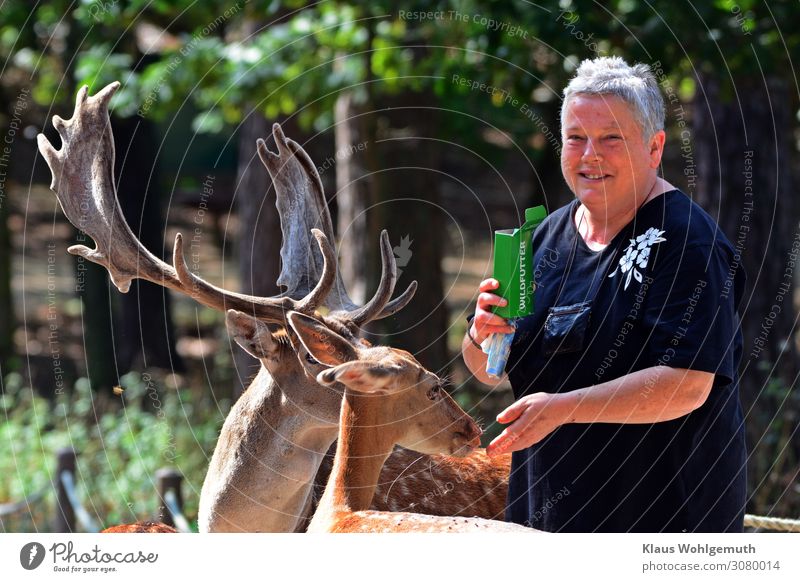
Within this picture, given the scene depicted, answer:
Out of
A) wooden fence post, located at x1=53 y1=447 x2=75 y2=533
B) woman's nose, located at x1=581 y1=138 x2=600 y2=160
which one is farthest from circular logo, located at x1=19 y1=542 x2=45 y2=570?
wooden fence post, located at x1=53 y1=447 x2=75 y2=533

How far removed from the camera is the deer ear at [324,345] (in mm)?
3539

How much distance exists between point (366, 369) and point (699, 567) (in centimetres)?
105

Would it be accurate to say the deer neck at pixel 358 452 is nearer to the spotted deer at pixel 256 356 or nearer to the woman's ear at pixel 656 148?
the spotted deer at pixel 256 356

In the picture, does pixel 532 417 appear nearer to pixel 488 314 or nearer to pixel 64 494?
pixel 488 314

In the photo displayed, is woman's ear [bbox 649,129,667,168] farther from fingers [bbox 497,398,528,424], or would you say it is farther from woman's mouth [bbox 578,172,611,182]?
fingers [bbox 497,398,528,424]

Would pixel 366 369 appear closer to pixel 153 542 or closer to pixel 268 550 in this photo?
pixel 268 550

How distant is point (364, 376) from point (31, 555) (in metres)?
1.07

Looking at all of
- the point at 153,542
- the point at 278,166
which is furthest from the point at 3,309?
the point at 153,542

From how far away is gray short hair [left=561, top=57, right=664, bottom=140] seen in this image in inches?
125

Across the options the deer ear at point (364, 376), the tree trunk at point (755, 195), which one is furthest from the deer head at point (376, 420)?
the tree trunk at point (755, 195)

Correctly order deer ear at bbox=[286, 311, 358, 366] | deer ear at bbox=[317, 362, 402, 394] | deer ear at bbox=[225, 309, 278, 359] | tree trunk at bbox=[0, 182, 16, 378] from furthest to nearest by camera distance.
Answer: tree trunk at bbox=[0, 182, 16, 378]
deer ear at bbox=[225, 309, 278, 359]
deer ear at bbox=[286, 311, 358, 366]
deer ear at bbox=[317, 362, 402, 394]

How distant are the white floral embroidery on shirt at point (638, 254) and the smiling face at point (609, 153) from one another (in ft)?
0.40

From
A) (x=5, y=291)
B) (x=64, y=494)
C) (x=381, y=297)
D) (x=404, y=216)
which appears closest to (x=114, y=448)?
(x=64, y=494)

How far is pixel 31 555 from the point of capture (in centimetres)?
310
